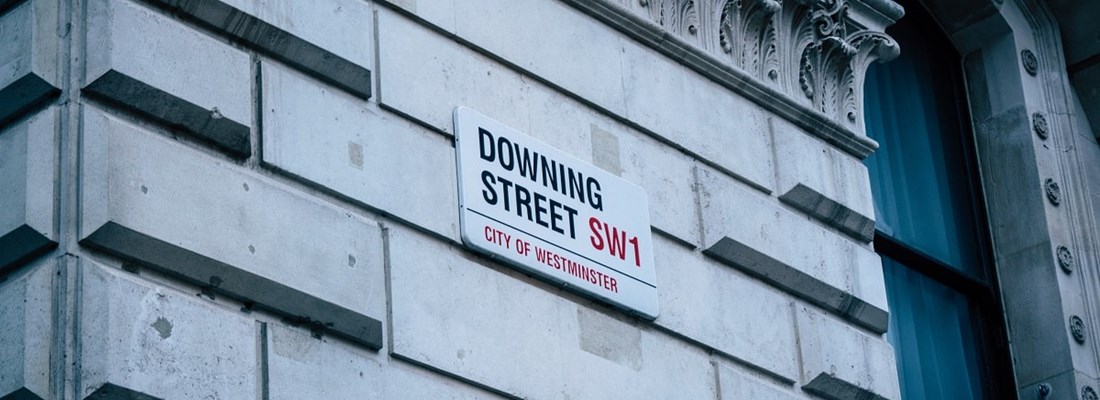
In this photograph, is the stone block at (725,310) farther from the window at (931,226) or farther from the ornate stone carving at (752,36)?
the window at (931,226)

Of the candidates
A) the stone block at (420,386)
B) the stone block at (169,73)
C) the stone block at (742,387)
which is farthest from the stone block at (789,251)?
the stone block at (169,73)

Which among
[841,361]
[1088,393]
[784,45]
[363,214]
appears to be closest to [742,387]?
[841,361]

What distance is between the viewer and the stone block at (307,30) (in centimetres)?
859

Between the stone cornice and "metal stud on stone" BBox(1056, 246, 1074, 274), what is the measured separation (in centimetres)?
272

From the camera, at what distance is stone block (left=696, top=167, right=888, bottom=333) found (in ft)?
36.2

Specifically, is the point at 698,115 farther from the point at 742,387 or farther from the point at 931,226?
the point at 931,226

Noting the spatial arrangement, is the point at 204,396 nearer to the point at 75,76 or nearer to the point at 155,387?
the point at 155,387

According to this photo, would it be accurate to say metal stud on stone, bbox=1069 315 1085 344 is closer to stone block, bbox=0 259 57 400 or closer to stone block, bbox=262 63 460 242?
stone block, bbox=262 63 460 242

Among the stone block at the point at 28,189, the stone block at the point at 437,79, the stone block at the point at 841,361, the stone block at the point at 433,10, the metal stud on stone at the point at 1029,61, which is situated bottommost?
the stone block at the point at 28,189

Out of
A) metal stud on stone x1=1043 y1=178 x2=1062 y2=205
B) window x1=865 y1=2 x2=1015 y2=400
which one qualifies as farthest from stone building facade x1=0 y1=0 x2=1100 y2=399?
metal stud on stone x1=1043 y1=178 x2=1062 y2=205

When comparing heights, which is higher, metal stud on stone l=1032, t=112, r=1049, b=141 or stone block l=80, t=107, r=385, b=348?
metal stud on stone l=1032, t=112, r=1049, b=141

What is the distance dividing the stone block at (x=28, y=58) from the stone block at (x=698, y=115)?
352cm

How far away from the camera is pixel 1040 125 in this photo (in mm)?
15469

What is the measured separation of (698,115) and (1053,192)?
487cm
